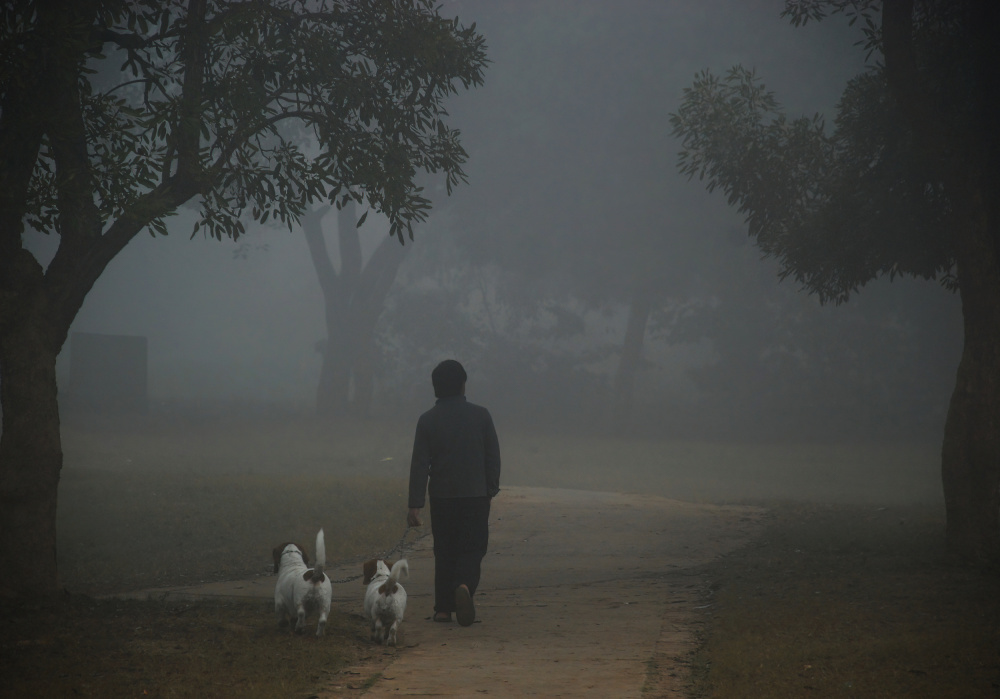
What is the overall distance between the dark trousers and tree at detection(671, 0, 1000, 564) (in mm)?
5525

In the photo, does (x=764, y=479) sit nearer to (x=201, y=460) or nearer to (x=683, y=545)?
(x=683, y=545)

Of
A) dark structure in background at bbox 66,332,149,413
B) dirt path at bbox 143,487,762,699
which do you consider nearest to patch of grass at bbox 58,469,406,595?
dirt path at bbox 143,487,762,699

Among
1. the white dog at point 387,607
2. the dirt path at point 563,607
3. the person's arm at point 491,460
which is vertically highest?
the person's arm at point 491,460

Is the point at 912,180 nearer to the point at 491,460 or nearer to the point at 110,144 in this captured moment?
the point at 491,460

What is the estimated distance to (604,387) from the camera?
3972cm

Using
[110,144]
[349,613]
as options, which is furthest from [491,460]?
[110,144]

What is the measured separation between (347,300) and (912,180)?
25900 mm

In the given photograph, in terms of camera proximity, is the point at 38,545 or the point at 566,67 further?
the point at 566,67

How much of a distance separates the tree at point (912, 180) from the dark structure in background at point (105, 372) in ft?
88.8

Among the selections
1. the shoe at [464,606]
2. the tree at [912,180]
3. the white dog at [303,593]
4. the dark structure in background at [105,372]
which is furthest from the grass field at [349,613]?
the dark structure in background at [105,372]

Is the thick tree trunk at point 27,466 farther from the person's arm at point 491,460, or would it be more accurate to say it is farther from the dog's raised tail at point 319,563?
the person's arm at point 491,460

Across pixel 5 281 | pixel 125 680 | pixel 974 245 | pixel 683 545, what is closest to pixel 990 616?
pixel 974 245

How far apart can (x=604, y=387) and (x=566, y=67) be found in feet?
47.7

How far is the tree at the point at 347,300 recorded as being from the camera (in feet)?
111
